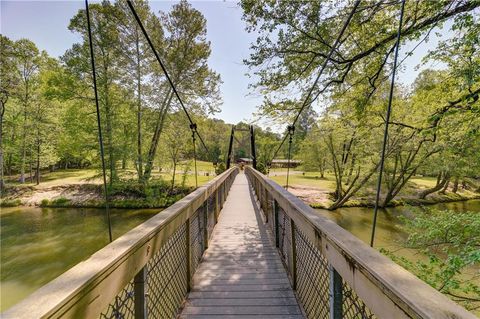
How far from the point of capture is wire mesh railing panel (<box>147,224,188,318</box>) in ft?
4.33

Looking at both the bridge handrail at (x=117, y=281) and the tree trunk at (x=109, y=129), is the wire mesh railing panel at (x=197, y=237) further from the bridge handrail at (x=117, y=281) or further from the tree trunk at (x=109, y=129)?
the tree trunk at (x=109, y=129)

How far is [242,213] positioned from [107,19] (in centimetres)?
1101

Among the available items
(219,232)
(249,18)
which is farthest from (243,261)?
(249,18)

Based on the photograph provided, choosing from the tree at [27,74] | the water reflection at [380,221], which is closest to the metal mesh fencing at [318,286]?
the water reflection at [380,221]

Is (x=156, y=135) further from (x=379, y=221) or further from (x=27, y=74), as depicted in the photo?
(x=379, y=221)

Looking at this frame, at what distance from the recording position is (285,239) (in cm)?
249

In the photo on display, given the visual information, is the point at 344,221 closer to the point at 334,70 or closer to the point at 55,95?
the point at 334,70

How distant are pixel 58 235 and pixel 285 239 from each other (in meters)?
9.45

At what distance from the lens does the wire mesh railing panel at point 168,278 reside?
1319 millimetres

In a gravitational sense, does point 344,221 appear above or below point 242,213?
below

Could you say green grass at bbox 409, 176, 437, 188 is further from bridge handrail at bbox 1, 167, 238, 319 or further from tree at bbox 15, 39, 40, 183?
tree at bbox 15, 39, 40, 183

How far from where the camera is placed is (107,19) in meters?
10.4

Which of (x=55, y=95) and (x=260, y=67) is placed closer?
(x=260, y=67)

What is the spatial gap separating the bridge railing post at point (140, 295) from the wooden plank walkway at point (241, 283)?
2.06 feet
